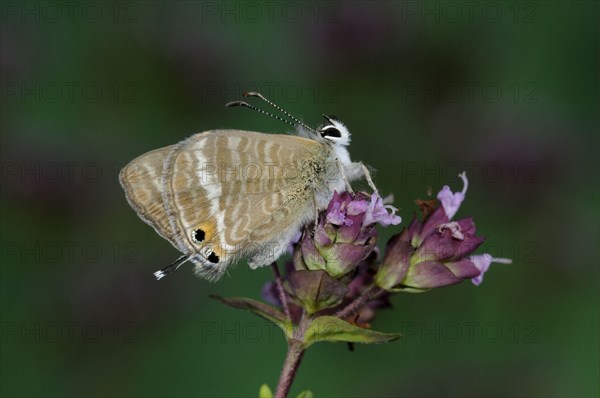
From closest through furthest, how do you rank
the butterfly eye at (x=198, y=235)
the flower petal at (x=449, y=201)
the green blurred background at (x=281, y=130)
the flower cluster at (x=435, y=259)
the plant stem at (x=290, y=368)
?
the plant stem at (x=290, y=368), the flower cluster at (x=435, y=259), the flower petal at (x=449, y=201), the butterfly eye at (x=198, y=235), the green blurred background at (x=281, y=130)

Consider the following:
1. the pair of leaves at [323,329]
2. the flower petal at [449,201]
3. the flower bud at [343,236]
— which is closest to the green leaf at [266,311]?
the pair of leaves at [323,329]

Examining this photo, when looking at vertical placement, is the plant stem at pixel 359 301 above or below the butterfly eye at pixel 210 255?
below

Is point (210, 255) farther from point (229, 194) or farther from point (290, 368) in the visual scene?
point (290, 368)

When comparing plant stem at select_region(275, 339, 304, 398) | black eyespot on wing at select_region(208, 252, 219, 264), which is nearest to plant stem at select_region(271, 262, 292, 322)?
plant stem at select_region(275, 339, 304, 398)

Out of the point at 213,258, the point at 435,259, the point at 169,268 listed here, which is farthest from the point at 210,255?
the point at 435,259

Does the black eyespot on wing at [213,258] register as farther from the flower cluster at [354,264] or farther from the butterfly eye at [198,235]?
the flower cluster at [354,264]

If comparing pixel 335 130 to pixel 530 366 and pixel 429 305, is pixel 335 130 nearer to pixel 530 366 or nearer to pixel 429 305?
pixel 429 305
